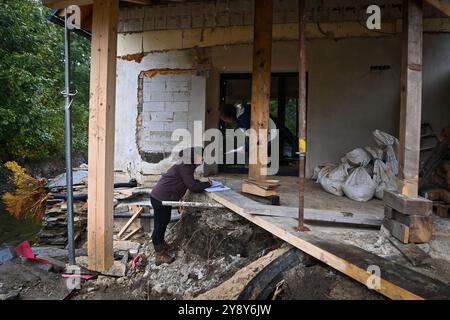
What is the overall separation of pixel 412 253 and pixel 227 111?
444cm

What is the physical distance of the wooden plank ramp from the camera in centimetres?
200

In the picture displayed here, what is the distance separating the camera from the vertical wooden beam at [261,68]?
3980 millimetres

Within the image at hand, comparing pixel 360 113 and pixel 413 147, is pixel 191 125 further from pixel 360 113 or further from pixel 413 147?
pixel 413 147

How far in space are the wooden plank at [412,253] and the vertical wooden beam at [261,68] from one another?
70.4 inches

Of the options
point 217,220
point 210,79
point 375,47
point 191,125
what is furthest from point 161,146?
point 375,47

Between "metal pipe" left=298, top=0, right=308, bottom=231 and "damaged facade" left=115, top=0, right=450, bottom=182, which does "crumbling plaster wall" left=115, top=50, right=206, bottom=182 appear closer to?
"damaged facade" left=115, top=0, right=450, bottom=182

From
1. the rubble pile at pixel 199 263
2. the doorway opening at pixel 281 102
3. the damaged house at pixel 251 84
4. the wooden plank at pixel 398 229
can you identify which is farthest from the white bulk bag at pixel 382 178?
the doorway opening at pixel 281 102

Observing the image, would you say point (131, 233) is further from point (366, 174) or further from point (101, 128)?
point (366, 174)

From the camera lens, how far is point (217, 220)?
4.46m

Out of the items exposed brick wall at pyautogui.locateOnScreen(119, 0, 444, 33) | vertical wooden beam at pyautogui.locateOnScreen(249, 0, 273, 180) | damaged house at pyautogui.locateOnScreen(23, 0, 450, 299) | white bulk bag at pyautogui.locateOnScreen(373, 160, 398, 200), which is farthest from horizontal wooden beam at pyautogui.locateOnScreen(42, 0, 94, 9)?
white bulk bag at pyautogui.locateOnScreen(373, 160, 398, 200)

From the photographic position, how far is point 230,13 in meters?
6.24

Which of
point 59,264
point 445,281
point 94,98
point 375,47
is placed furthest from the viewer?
point 375,47

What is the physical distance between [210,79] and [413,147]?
14.1ft

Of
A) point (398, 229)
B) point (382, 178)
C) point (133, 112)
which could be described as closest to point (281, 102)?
point (382, 178)
